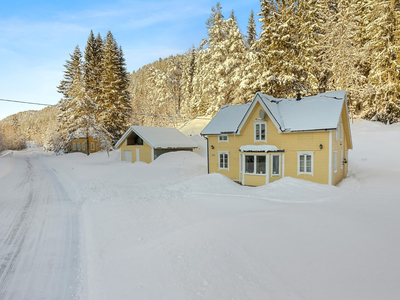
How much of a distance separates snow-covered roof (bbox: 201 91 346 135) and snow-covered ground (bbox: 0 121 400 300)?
408cm

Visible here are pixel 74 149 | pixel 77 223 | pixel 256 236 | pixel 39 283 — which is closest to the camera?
pixel 39 283

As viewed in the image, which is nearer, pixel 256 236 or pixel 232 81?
pixel 256 236

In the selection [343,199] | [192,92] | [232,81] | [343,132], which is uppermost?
[192,92]

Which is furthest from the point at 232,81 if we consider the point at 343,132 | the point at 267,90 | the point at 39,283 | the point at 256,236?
the point at 39,283

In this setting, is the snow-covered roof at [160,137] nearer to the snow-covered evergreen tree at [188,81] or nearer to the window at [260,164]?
the window at [260,164]

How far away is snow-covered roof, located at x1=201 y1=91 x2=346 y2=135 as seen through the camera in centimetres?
1368

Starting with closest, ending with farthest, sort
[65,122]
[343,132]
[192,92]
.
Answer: [343,132] < [65,122] < [192,92]

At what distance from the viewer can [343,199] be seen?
1062 cm

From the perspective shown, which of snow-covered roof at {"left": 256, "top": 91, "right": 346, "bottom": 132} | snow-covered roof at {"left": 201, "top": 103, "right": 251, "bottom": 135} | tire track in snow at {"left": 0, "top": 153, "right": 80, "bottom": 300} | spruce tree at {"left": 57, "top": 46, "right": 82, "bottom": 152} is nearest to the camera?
tire track in snow at {"left": 0, "top": 153, "right": 80, "bottom": 300}

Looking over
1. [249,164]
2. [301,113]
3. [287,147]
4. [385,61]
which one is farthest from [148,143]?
[385,61]

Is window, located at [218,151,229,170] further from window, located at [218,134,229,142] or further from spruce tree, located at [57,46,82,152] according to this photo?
spruce tree, located at [57,46,82,152]

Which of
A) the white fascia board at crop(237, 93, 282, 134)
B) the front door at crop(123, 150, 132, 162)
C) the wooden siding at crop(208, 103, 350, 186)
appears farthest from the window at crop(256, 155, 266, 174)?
the front door at crop(123, 150, 132, 162)

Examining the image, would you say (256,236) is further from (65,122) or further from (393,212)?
(65,122)

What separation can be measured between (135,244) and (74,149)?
42768 millimetres
